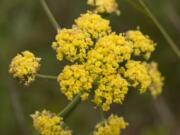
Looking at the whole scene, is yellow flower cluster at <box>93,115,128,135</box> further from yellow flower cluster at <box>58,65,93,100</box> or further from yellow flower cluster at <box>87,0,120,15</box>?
yellow flower cluster at <box>87,0,120,15</box>

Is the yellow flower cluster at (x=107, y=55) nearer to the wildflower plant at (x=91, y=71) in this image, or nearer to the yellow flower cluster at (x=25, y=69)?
the wildflower plant at (x=91, y=71)

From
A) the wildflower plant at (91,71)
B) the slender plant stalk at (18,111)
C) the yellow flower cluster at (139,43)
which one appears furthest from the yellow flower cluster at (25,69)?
the slender plant stalk at (18,111)

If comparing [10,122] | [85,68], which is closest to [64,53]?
[85,68]

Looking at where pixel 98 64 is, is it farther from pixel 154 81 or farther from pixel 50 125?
pixel 154 81

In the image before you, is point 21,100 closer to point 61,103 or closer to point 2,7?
point 61,103

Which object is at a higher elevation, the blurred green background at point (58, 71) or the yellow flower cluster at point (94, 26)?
the blurred green background at point (58, 71)

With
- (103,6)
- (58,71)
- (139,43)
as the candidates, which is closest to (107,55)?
(139,43)

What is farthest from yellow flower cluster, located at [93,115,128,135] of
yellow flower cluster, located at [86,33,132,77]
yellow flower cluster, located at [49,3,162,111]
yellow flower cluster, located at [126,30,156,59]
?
yellow flower cluster, located at [126,30,156,59]
